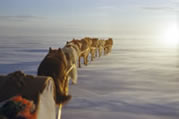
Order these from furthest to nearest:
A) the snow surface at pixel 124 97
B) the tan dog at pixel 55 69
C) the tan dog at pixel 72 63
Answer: the tan dog at pixel 72 63, the snow surface at pixel 124 97, the tan dog at pixel 55 69

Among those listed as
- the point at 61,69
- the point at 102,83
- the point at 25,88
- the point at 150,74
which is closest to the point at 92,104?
the point at 61,69

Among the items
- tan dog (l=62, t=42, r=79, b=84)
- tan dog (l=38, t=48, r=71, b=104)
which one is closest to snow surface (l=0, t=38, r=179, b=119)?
tan dog (l=62, t=42, r=79, b=84)

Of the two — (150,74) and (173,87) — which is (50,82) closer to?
(173,87)

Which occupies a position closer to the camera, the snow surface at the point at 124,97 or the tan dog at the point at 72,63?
the snow surface at the point at 124,97

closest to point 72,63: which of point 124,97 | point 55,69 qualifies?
point 124,97

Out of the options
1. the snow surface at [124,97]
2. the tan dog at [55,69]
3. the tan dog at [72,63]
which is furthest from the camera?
the tan dog at [72,63]

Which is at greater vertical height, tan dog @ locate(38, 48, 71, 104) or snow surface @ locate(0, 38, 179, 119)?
tan dog @ locate(38, 48, 71, 104)

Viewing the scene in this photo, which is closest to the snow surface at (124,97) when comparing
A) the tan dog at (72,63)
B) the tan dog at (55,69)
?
the tan dog at (72,63)

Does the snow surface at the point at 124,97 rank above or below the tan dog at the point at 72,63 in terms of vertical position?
below

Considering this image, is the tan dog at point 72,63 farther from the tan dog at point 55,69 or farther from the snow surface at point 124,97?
the tan dog at point 55,69

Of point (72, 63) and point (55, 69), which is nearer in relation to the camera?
point (55, 69)

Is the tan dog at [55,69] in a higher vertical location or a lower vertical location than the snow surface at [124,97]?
higher

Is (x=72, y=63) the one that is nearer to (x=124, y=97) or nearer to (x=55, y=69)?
(x=124, y=97)

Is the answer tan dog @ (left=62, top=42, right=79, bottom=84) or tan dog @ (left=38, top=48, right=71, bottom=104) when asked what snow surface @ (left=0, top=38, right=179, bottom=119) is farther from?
tan dog @ (left=38, top=48, right=71, bottom=104)
